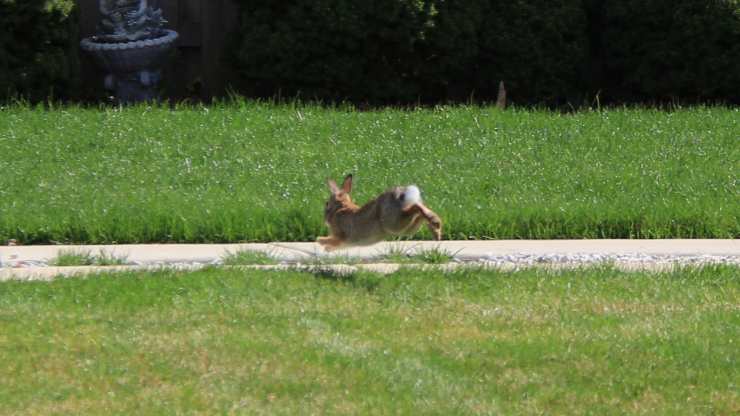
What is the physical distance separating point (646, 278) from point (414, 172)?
2570 millimetres

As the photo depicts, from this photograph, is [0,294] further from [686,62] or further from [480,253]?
[686,62]

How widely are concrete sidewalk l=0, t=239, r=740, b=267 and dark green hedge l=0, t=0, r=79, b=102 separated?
434cm

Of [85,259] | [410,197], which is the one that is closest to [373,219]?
[410,197]

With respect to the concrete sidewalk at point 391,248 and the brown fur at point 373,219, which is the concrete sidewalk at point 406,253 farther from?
the brown fur at point 373,219

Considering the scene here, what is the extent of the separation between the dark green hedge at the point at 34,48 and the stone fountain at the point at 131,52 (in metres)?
0.59

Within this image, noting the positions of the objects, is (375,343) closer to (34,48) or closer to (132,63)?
(34,48)

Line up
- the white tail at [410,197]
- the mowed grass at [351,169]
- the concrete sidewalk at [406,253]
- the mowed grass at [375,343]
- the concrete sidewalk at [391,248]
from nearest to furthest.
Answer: the mowed grass at [375,343]
the white tail at [410,197]
the concrete sidewalk at [406,253]
the concrete sidewalk at [391,248]
the mowed grass at [351,169]

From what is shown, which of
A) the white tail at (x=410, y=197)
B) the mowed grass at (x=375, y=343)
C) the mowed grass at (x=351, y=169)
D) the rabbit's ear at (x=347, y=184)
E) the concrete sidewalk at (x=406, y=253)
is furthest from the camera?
the mowed grass at (x=351, y=169)

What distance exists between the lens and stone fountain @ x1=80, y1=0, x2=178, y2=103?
12.8 metres

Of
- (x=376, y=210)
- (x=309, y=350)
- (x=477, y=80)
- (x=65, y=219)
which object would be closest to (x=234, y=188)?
(x=65, y=219)

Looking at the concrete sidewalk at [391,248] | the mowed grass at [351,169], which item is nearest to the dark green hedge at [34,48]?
the mowed grass at [351,169]

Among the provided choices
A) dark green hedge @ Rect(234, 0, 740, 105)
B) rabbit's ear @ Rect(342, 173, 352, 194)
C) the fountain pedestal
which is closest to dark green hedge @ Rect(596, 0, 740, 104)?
dark green hedge @ Rect(234, 0, 740, 105)

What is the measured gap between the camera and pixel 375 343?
604cm

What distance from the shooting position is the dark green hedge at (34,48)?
465 inches
